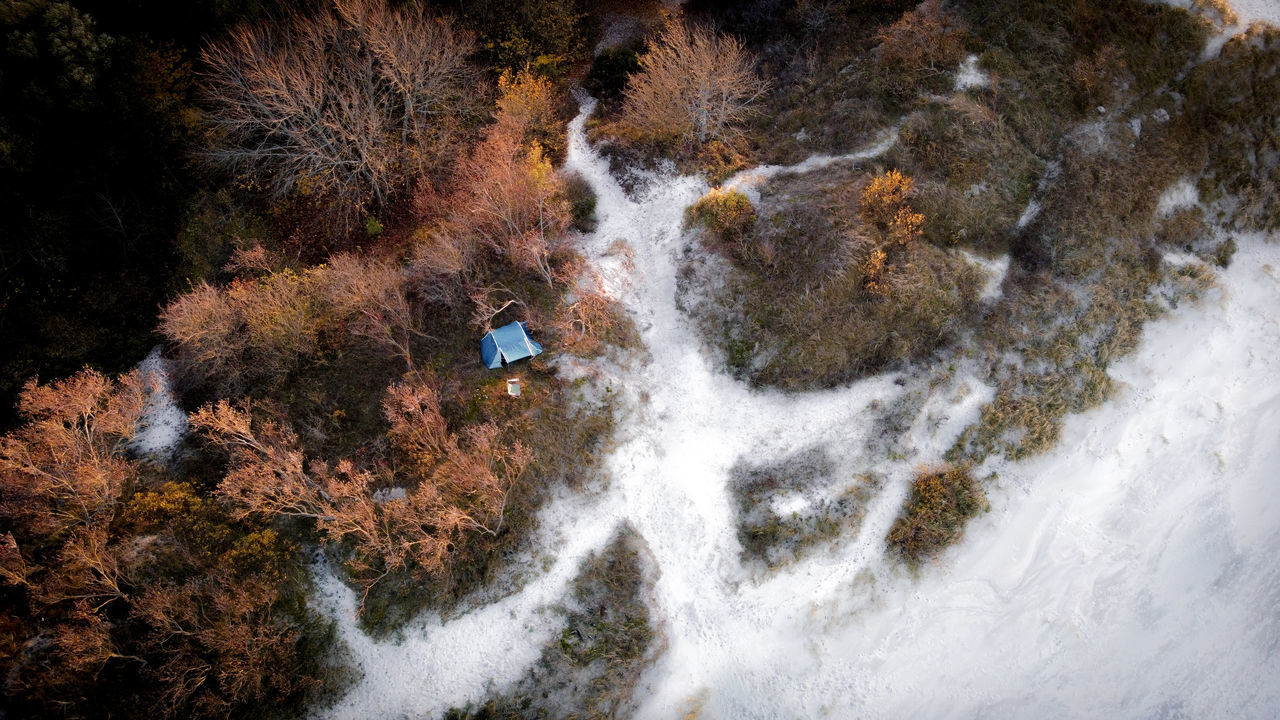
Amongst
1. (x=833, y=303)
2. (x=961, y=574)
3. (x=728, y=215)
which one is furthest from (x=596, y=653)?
(x=728, y=215)

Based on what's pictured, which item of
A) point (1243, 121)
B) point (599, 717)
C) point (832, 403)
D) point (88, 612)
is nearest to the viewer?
point (88, 612)

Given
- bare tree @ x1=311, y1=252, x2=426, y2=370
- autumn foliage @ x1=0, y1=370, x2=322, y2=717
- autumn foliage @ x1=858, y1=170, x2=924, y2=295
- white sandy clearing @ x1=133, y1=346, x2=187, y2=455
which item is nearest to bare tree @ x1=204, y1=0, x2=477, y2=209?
bare tree @ x1=311, y1=252, x2=426, y2=370

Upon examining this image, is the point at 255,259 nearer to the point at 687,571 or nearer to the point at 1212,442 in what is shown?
the point at 687,571

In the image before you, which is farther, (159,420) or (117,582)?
(159,420)

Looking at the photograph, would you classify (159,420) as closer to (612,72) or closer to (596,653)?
(596,653)

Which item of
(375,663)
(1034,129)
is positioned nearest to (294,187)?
(375,663)

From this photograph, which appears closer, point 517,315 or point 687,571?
point 687,571

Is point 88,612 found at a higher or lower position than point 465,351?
lower
